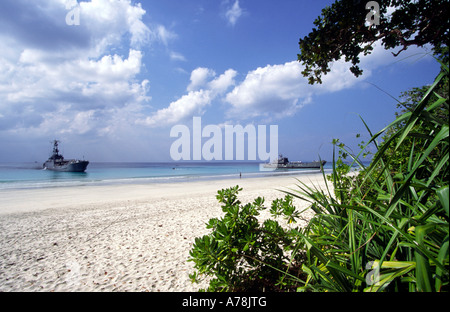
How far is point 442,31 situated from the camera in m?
3.89

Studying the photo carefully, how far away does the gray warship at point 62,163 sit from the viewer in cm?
5247

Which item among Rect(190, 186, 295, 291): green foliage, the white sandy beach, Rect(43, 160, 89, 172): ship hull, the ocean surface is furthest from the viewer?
Rect(43, 160, 89, 172): ship hull

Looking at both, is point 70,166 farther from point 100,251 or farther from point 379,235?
point 379,235

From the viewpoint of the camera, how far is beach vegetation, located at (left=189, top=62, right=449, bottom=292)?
1.15 metres

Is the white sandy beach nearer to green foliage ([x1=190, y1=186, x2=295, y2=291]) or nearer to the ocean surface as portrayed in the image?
green foliage ([x1=190, y1=186, x2=295, y2=291])

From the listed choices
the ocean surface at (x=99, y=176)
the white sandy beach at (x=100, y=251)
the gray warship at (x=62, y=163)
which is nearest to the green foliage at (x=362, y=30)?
the white sandy beach at (x=100, y=251)

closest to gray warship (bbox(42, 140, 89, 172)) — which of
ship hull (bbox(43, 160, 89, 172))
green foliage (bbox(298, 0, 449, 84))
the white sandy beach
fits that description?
ship hull (bbox(43, 160, 89, 172))

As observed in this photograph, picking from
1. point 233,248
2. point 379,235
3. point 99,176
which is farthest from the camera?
point 99,176

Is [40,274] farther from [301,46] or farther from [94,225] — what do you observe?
[301,46]

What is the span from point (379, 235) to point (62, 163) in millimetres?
71554

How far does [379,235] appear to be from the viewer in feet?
5.93

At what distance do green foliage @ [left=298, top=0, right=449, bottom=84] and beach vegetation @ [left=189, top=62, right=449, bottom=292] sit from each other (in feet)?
10.2

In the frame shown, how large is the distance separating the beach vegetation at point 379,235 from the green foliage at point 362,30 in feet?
10.2

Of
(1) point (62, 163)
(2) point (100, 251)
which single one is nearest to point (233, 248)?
(2) point (100, 251)
